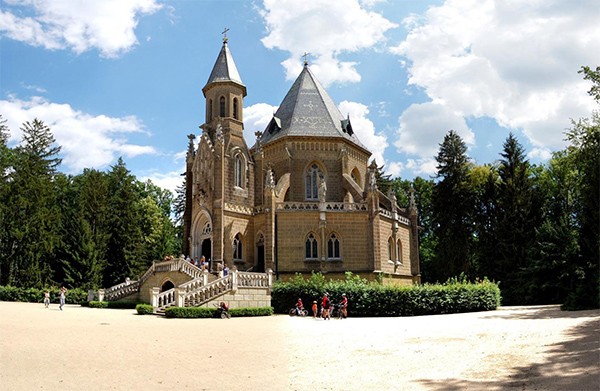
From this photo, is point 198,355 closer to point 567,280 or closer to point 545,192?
point 567,280

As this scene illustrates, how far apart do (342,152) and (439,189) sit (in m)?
15.6

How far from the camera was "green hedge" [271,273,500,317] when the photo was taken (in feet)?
97.7

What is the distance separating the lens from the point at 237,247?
39719 mm

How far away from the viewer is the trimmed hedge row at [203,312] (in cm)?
2569

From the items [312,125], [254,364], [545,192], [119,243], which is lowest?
[254,364]

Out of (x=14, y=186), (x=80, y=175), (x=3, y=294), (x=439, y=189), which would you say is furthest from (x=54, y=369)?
(x=80, y=175)

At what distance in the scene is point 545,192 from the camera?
52.1 meters

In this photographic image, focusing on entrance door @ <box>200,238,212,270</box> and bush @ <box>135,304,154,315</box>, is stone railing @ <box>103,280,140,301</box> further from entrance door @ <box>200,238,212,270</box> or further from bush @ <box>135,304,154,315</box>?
bush @ <box>135,304,154,315</box>

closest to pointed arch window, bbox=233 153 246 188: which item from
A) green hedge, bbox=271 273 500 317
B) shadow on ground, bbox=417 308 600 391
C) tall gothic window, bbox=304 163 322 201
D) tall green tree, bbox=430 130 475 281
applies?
tall gothic window, bbox=304 163 322 201

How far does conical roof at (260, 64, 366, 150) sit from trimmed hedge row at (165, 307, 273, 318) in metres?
18.7

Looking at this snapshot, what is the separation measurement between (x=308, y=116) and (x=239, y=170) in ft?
29.1

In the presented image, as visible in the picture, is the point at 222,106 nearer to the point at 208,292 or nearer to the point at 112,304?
the point at 112,304

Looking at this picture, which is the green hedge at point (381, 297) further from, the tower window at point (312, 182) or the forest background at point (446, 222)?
the tower window at point (312, 182)

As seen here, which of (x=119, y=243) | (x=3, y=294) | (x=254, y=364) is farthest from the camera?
(x=119, y=243)
